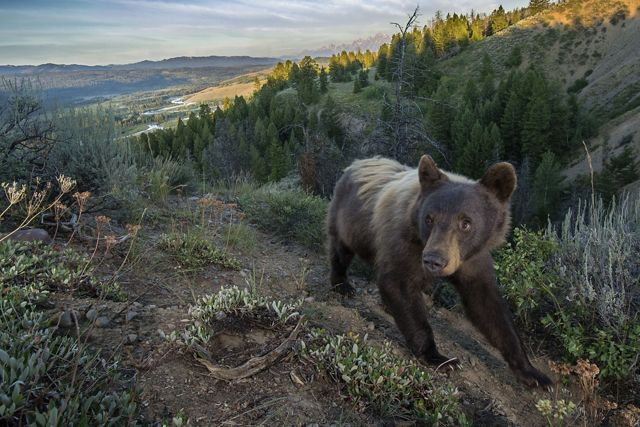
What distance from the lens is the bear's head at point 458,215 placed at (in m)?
3.05

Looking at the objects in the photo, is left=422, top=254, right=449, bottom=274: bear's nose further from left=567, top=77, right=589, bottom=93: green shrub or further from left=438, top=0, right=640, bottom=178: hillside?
left=567, top=77, right=589, bottom=93: green shrub

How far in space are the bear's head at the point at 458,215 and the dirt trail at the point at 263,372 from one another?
3.24 feet

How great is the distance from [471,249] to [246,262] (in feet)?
10.3

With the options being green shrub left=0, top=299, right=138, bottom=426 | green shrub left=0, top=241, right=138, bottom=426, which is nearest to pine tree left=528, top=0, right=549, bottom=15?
green shrub left=0, top=241, right=138, bottom=426

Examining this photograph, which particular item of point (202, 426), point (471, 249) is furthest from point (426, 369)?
point (202, 426)

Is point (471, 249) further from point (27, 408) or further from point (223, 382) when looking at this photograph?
point (27, 408)

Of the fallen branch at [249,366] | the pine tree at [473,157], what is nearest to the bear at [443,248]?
→ the fallen branch at [249,366]

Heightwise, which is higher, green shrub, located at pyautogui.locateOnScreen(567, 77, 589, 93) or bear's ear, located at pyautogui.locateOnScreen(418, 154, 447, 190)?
bear's ear, located at pyautogui.locateOnScreen(418, 154, 447, 190)

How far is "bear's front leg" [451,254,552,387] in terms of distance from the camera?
363 centimetres

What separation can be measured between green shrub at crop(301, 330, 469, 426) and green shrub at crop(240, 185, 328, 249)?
3676mm

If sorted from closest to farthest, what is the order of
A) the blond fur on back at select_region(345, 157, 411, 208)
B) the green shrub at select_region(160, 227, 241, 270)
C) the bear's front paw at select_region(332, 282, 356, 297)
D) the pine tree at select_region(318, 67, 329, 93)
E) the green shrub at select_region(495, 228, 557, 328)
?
the green shrub at select_region(495, 228, 557, 328) → the blond fur on back at select_region(345, 157, 411, 208) → the green shrub at select_region(160, 227, 241, 270) → the bear's front paw at select_region(332, 282, 356, 297) → the pine tree at select_region(318, 67, 329, 93)

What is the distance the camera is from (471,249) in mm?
3299

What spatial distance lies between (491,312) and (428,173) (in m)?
1.25

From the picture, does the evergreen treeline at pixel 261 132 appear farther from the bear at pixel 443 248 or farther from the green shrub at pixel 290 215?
the bear at pixel 443 248
